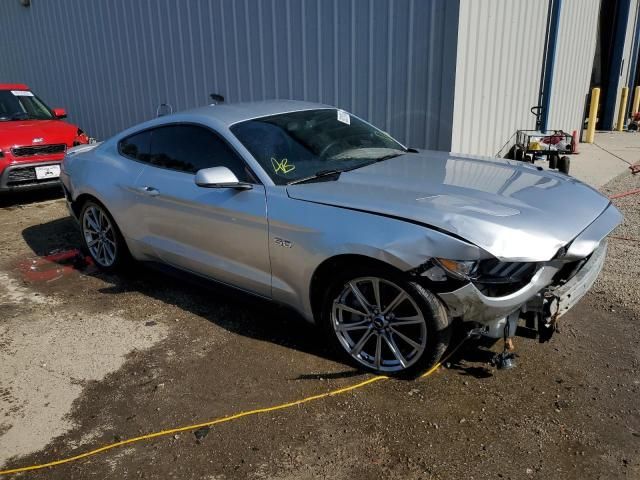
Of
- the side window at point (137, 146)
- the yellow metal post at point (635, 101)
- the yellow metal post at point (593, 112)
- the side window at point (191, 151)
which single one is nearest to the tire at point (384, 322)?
the side window at point (191, 151)

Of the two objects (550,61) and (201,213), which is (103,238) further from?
(550,61)

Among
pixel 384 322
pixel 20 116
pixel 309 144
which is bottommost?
pixel 384 322

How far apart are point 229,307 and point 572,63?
9.60 m

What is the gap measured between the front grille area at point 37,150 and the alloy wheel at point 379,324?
6064 mm

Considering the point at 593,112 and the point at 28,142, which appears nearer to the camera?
the point at 28,142

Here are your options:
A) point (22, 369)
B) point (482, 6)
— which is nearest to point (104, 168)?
point (22, 369)

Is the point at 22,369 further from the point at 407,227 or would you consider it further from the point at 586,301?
the point at 586,301

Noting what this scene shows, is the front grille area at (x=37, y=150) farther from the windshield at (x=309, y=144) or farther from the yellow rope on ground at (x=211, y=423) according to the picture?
the yellow rope on ground at (x=211, y=423)

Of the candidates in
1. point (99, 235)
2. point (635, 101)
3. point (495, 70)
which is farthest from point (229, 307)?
point (635, 101)

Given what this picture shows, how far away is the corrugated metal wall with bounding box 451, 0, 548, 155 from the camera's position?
250 inches

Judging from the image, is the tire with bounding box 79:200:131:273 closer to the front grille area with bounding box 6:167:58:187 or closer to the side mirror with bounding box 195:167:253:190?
the side mirror with bounding box 195:167:253:190

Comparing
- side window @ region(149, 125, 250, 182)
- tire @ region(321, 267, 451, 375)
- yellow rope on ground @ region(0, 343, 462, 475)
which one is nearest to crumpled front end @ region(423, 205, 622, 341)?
tire @ region(321, 267, 451, 375)

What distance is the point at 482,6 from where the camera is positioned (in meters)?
6.39

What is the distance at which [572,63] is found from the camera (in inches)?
424
